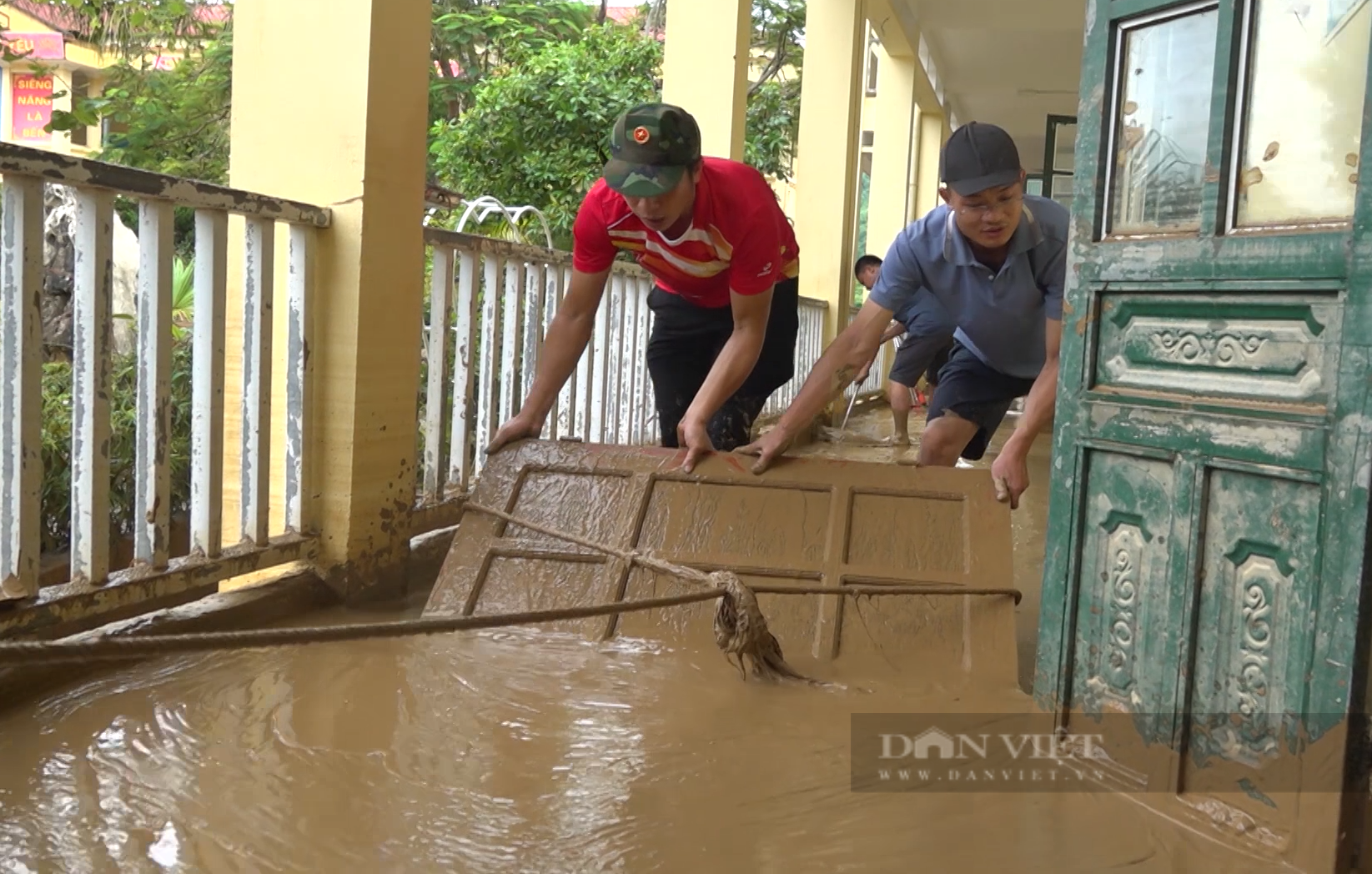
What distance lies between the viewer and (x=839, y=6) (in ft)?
26.3

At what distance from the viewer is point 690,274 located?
10.5 feet

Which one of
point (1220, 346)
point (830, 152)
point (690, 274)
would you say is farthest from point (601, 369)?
point (830, 152)

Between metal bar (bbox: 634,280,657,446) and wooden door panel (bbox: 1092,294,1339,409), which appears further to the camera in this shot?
metal bar (bbox: 634,280,657,446)

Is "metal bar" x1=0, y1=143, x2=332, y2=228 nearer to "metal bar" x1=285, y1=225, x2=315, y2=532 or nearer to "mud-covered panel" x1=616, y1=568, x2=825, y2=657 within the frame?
"metal bar" x1=285, y1=225, x2=315, y2=532

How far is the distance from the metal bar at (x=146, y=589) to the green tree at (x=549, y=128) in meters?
7.34

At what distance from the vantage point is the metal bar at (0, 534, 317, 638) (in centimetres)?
213

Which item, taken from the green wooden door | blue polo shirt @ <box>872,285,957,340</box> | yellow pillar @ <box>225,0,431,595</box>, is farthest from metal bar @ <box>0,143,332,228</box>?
blue polo shirt @ <box>872,285,957,340</box>

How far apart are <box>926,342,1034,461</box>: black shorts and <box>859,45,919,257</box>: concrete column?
22.9 feet

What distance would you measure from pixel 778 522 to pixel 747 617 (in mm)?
566

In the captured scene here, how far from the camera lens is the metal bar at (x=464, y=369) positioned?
3455mm

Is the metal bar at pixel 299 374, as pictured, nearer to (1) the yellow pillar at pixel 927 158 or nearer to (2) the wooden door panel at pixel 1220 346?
(2) the wooden door panel at pixel 1220 346

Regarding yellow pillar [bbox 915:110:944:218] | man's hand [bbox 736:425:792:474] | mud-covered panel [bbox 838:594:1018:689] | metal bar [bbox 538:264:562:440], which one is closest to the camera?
mud-covered panel [bbox 838:594:1018:689]

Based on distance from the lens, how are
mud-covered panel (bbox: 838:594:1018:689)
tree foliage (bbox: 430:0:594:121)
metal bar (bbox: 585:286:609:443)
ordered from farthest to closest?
1. tree foliage (bbox: 430:0:594:121)
2. metal bar (bbox: 585:286:609:443)
3. mud-covered panel (bbox: 838:594:1018:689)

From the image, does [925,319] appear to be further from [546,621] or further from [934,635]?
[546,621]
